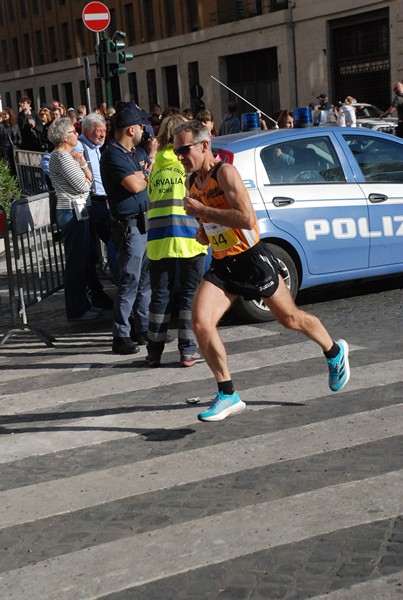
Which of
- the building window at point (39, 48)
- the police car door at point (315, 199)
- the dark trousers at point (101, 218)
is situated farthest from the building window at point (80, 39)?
the police car door at point (315, 199)

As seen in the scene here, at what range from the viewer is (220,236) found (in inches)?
240

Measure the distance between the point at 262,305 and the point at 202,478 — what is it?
151 inches

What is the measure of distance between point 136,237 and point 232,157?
1221mm

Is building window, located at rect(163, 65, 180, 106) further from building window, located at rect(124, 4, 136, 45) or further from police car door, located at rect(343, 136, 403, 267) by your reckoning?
police car door, located at rect(343, 136, 403, 267)

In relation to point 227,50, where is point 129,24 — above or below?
above

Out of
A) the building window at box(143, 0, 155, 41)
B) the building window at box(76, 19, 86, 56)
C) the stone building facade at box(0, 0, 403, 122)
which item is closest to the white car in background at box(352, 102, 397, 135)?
the stone building facade at box(0, 0, 403, 122)

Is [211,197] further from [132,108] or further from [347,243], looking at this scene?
[347,243]

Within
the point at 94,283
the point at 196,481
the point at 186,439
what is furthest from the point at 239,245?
the point at 94,283

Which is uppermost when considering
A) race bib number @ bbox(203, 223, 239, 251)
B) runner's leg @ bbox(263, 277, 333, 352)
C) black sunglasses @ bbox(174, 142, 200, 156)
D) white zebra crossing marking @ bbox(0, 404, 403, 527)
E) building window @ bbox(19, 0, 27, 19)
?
building window @ bbox(19, 0, 27, 19)

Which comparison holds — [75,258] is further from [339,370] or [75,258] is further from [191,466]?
[191,466]

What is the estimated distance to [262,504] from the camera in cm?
473

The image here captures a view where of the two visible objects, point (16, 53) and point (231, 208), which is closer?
point (231, 208)

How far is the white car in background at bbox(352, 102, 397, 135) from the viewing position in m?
26.9

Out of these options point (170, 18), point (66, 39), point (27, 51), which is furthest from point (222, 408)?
point (27, 51)
